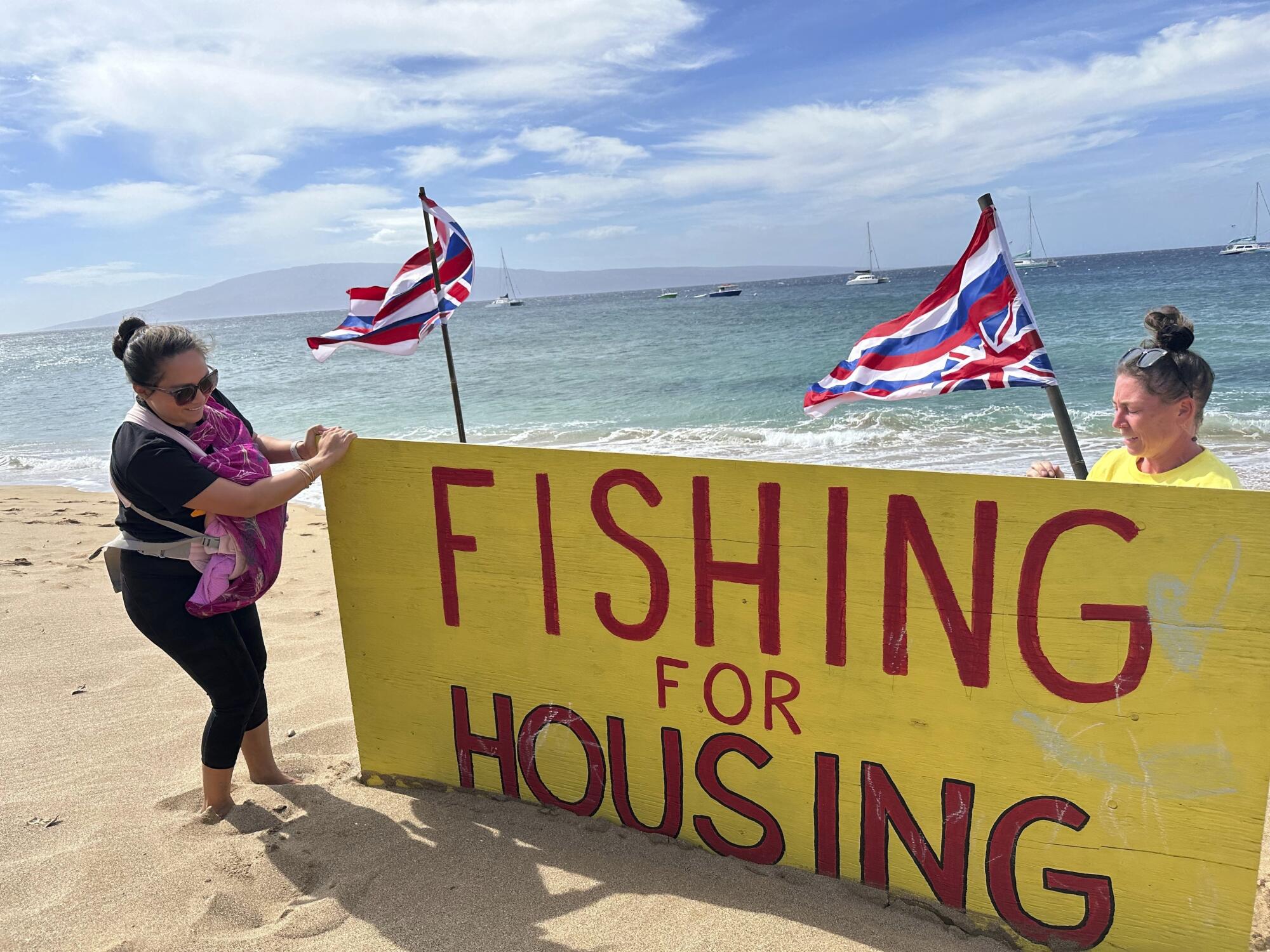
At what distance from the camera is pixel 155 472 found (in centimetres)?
248

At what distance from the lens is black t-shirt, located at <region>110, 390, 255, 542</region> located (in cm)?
248

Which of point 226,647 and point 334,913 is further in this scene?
point 226,647

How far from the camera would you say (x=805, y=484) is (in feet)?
7.64

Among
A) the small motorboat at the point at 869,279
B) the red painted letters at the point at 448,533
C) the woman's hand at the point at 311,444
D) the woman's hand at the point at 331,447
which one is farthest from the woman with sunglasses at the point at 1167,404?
the small motorboat at the point at 869,279

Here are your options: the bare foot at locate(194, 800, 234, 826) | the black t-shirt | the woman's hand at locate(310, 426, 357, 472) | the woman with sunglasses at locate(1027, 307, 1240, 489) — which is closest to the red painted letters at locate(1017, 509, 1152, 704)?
the woman with sunglasses at locate(1027, 307, 1240, 489)

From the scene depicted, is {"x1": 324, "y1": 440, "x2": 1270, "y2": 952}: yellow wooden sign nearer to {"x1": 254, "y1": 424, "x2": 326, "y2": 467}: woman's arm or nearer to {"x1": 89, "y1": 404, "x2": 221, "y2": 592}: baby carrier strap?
{"x1": 254, "y1": 424, "x2": 326, "y2": 467}: woman's arm

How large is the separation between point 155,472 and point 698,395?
63.1 feet

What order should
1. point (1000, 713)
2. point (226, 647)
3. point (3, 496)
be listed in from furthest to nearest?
point (3, 496)
point (226, 647)
point (1000, 713)

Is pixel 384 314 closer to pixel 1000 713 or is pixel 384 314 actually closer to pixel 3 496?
pixel 1000 713

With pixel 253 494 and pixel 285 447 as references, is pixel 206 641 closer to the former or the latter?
pixel 253 494

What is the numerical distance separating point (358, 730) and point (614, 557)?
4.26ft

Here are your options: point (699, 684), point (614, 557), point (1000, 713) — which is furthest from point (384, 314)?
point (1000, 713)

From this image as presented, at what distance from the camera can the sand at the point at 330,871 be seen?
7.59ft

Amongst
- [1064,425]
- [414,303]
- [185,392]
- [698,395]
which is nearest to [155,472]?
[185,392]
